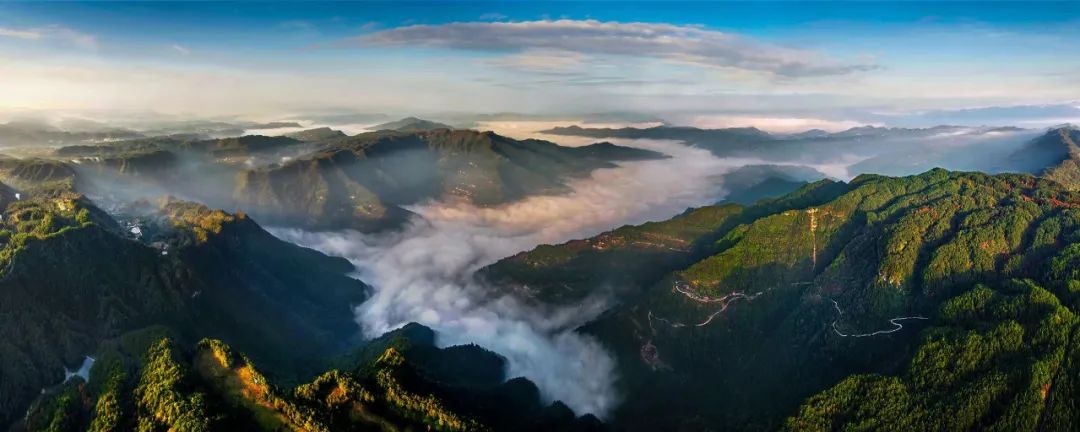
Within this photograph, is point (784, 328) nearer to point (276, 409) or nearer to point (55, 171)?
point (276, 409)

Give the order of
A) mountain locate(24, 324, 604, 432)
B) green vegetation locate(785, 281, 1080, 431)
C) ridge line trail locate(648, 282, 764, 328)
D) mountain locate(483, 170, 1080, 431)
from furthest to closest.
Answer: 1. ridge line trail locate(648, 282, 764, 328)
2. mountain locate(483, 170, 1080, 431)
3. green vegetation locate(785, 281, 1080, 431)
4. mountain locate(24, 324, 604, 432)

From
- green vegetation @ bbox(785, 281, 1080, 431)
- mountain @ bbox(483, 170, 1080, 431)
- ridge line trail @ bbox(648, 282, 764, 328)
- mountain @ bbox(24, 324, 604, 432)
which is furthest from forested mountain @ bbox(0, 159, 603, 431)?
green vegetation @ bbox(785, 281, 1080, 431)

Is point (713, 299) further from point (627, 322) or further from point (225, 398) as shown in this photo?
point (225, 398)

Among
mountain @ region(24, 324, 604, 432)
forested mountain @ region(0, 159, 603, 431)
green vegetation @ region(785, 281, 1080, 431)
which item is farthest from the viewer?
green vegetation @ region(785, 281, 1080, 431)

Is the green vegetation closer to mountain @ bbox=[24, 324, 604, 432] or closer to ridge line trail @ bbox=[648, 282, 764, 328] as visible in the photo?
ridge line trail @ bbox=[648, 282, 764, 328]

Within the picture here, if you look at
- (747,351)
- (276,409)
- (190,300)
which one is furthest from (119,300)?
(747,351)

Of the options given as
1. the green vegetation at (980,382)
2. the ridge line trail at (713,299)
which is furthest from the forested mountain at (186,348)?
the green vegetation at (980,382)

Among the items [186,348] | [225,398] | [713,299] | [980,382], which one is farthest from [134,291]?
[980,382]

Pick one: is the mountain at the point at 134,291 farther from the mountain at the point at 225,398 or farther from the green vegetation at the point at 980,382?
the green vegetation at the point at 980,382
